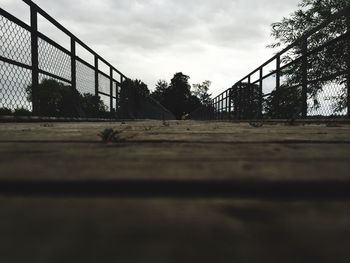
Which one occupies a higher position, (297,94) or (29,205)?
(297,94)

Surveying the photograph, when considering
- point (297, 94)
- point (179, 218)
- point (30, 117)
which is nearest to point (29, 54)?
point (30, 117)

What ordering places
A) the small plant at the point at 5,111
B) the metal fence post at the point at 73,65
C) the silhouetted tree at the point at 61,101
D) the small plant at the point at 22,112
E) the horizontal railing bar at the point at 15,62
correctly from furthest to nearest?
the metal fence post at the point at 73,65 < the silhouetted tree at the point at 61,101 < the small plant at the point at 22,112 < the small plant at the point at 5,111 < the horizontal railing bar at the point at 15,62

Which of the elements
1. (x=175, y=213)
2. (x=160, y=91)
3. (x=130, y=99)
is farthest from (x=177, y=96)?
(x=175, y=213)

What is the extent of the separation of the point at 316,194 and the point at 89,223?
344 millimetres

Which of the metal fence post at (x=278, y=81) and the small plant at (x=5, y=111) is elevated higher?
the metal fence post at (x=278, y=81)

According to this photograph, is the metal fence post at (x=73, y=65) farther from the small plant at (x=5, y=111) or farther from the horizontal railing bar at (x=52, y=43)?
the small plant at (x=5, y=111)

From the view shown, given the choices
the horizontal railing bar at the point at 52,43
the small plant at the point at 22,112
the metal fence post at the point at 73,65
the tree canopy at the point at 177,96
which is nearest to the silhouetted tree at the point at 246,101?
the metal fence post at the point at 73,65

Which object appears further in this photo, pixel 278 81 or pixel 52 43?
pixel 278 81

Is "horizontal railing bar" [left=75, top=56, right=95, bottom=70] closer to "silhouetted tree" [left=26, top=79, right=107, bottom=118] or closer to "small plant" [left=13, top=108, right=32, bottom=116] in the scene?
"silhouetted tree" [left=26, top=79, right=107, bottom=118]

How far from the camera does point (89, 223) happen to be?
1.57ft

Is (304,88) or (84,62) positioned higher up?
(84,62)

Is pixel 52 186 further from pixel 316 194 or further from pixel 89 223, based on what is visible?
pixel 316 194

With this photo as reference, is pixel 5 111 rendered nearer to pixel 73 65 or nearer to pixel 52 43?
pixel 52 43

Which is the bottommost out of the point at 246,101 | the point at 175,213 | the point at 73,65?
the point at 175,213
